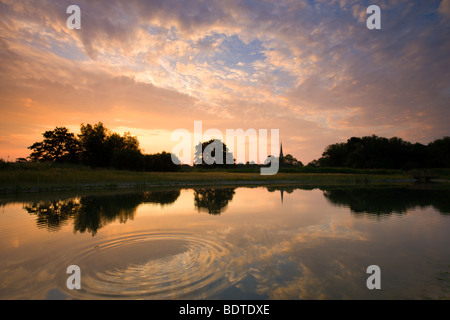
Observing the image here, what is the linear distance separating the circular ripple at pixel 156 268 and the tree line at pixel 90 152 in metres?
49.5

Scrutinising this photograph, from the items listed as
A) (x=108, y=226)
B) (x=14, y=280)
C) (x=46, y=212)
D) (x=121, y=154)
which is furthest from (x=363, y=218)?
(x=121, y=154)

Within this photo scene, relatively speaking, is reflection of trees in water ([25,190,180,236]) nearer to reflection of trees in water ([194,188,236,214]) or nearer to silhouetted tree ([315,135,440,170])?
reflection of trees in water ([194,188,236,214])

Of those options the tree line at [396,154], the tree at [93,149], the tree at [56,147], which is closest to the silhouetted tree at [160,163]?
the tree at [93,149]

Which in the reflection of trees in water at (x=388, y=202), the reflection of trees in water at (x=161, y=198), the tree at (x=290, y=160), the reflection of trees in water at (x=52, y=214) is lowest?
the reflection of trees in water at (x=388, y=202)

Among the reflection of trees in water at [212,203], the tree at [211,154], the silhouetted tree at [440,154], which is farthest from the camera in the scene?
the tree at [211,154]

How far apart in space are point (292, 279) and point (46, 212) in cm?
1392

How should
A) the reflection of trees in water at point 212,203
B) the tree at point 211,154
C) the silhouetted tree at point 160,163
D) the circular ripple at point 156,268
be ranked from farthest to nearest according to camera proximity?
the tree at point 211,154
the silhouetted tree at point 160,163
the reflection of trees in water at point 212,203
the circular ripple at point 156,268

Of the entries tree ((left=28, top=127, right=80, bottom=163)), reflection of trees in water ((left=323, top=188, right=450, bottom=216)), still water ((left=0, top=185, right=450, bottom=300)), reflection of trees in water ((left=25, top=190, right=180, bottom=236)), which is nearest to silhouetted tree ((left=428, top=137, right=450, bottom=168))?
reflection of trees in water ((left=323, top=188, right=450, bottom=216))

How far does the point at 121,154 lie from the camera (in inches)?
2112

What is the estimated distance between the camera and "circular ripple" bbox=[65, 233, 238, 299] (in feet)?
15.5

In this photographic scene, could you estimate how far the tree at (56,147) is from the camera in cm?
5447

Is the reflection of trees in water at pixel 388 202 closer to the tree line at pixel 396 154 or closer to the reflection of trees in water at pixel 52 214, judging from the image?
the reflection of trees in water at pixel 52 214

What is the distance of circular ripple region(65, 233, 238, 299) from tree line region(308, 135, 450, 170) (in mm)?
93507

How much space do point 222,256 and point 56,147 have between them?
6310 cm
